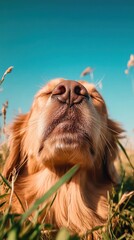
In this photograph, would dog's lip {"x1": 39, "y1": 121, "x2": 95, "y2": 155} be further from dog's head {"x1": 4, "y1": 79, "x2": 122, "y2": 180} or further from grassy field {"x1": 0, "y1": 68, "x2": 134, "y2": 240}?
grassy field {"x1": 0, "y1": 68, "x2": 134, "y2": 240}

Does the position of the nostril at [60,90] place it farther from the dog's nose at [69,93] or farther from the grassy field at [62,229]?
the grassy field at [62,229]

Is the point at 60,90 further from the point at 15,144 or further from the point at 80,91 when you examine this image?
the point at 15,144

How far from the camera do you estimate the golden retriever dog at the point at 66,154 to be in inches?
91.7

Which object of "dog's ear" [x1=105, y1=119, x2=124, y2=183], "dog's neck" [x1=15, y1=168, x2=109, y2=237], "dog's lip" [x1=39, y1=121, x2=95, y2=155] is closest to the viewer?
"dog's lip" [x1=39, y1=121, x2=95, y2=155]

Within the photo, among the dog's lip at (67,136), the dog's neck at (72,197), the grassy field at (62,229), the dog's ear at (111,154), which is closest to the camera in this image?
the grassy field at (62,229)

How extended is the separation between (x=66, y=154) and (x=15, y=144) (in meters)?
1.11

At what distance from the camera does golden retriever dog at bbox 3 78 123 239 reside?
2.33 metres

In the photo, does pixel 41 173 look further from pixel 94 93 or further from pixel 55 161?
pixel 94 93

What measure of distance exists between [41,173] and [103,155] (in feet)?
2.40

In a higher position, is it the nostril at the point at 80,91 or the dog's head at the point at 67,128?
the nostril at the point at 80,91

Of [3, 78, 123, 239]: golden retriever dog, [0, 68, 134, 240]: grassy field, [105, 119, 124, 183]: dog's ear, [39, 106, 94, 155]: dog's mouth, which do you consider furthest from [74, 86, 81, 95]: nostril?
[105, 119, 124, 183]: dog's ear

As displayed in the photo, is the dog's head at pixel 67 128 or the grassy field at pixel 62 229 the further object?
the dog's head at pixel 67 128

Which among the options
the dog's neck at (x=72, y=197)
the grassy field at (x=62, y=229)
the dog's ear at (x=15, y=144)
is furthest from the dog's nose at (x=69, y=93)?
the dog's ear at (x=15, y=144)

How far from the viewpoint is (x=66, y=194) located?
2.74 m
